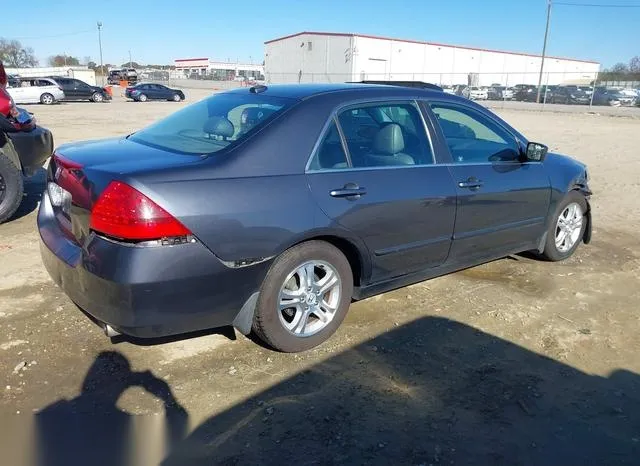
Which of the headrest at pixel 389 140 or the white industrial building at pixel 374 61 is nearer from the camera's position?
the headrest at pixel 389 140

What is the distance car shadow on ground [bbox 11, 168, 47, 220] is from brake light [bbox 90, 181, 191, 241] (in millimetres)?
3867

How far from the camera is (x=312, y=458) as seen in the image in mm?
2514

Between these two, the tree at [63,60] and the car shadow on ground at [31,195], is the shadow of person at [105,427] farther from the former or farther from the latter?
the tree at [63,60]

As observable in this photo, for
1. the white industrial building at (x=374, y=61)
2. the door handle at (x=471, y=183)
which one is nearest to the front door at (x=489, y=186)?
the door handle at (x=471, y=183)

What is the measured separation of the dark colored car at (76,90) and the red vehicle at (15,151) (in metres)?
27.9

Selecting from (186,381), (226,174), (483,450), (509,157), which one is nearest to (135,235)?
(226,174)

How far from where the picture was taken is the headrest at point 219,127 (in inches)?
134

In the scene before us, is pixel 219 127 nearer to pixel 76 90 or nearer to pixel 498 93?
pixel 76 90

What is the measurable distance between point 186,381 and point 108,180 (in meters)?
1.19

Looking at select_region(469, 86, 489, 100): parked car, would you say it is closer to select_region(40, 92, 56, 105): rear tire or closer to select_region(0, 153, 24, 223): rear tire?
select_region(40, 92, 56, 105): rear tire

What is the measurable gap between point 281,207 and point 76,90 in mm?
32943

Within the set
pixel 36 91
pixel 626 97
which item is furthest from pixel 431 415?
pixel 626 97

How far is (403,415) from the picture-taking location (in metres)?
2.85

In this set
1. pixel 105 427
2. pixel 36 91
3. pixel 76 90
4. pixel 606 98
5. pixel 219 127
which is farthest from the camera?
pixel 606 98
